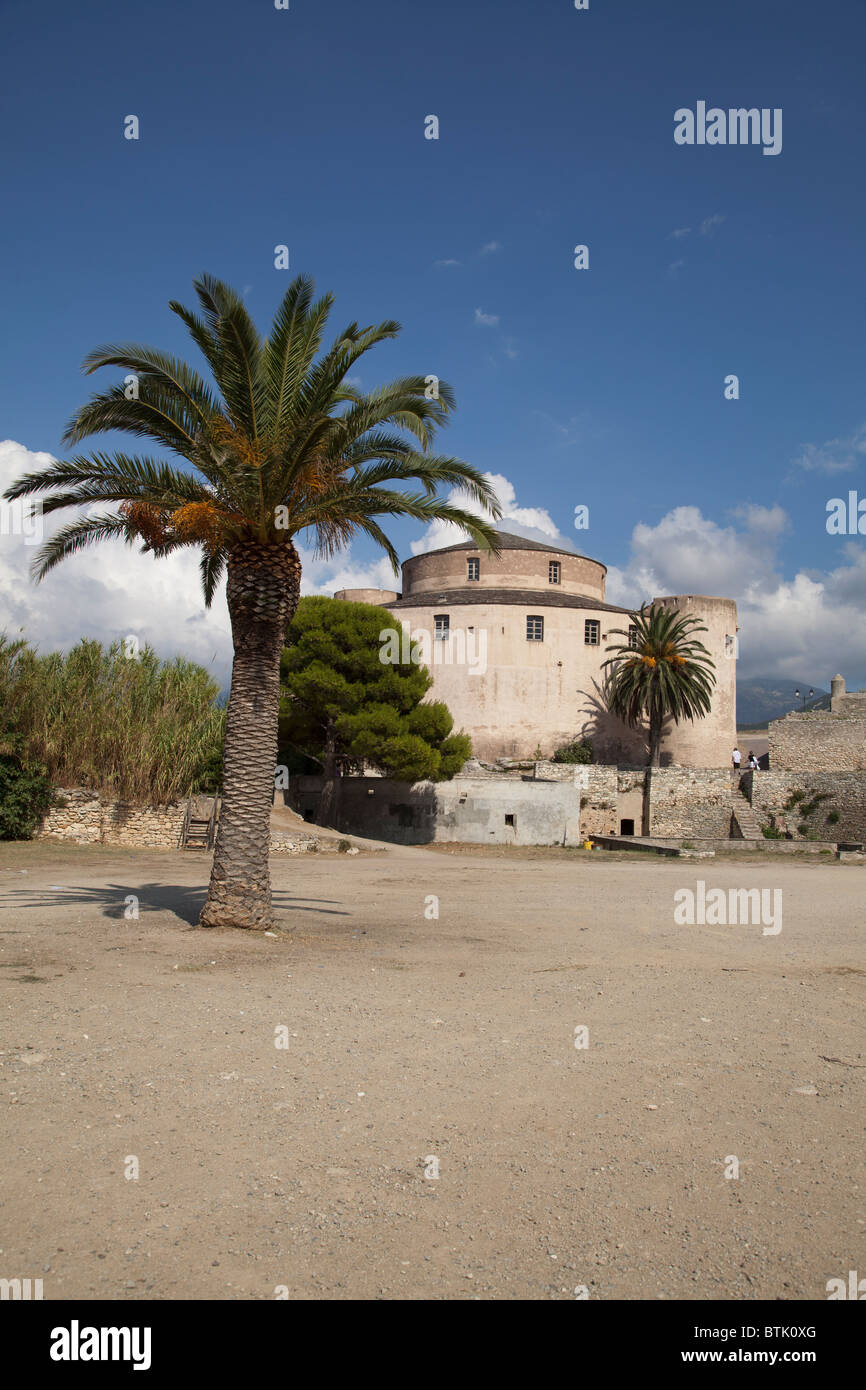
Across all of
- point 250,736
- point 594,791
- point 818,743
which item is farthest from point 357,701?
point 818,743

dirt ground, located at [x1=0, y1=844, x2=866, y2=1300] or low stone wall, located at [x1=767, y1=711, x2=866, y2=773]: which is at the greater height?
low stone wall, located at [x1=767, y1=711, x2=866, y2=773]

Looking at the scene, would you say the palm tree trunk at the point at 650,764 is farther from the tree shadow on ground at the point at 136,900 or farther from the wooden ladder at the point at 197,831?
the tree shadow on ground at the point at 136,900

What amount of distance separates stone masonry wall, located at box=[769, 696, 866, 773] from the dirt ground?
37.8 m

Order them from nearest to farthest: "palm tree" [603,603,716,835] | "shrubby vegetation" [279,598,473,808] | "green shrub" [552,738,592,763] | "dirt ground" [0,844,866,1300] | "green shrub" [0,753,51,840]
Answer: "dirt ground" [0,844,866,1300], "green shrub" [0,753,51,840], "shrubby vegetation" [279,598,473,808], "palm tree" [603,603,716,835], "green shrub" [552,738,592,763]

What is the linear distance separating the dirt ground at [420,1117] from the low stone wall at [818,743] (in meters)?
37.8

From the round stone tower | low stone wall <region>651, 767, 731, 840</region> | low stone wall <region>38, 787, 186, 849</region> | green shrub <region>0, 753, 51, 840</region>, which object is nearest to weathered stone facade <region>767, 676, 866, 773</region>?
the round stone tower

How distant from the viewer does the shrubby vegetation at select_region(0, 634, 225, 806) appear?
24438 millimetres

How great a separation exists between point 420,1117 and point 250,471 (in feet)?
25.5

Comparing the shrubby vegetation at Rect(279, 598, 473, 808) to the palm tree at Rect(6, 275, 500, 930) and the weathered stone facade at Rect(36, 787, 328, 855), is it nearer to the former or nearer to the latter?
the weathered stone facade at Rect(36, 787, 328, 855)

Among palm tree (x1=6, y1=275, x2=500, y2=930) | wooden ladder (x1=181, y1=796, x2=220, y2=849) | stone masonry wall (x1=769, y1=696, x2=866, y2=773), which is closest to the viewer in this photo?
palm tree (x1=6, y1=275, x2=500, y2=930)

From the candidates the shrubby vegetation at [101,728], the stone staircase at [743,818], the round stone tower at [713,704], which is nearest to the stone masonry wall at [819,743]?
the round stone tower at [713,704]

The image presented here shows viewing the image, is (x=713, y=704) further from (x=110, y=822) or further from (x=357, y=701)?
(x=110, y=822)

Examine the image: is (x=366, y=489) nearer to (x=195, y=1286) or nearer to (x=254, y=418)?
(x=254, y=418)
